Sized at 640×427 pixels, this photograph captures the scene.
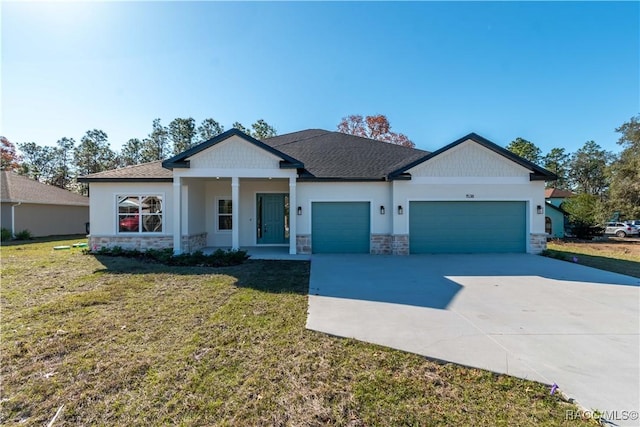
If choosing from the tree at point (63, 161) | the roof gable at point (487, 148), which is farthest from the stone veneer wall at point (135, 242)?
the tree at point (63, 161)

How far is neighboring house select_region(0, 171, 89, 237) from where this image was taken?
18.5 meters

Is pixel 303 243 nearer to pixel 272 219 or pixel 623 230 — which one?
pixel 272 219

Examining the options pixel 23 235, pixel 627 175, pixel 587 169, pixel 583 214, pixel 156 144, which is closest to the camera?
A: pixel 23 235

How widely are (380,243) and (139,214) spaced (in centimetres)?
1000

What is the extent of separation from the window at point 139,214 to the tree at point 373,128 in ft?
72.5

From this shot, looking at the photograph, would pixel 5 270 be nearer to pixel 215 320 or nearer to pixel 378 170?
pixel 215 320

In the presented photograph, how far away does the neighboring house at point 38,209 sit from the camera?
1850cm

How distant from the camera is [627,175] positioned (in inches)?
976

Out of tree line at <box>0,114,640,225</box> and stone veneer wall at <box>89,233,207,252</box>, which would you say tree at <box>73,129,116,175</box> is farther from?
stone veneer wall at <box>89,233,207,252</box>

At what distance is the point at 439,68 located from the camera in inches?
582

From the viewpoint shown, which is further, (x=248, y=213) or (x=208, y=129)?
(x=208, y=129)

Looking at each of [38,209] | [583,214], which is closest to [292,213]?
[38,209]

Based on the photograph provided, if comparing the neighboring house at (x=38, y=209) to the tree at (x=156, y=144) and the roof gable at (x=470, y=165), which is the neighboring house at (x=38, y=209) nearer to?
the tree at (x=156, y=144)

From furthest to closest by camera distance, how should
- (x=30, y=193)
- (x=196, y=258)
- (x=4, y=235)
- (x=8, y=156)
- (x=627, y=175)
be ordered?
(x=8, y=156)
(x=627, y=175)
(x=30, y=193)
(x=4, y=235)
(x=196, y=258)
